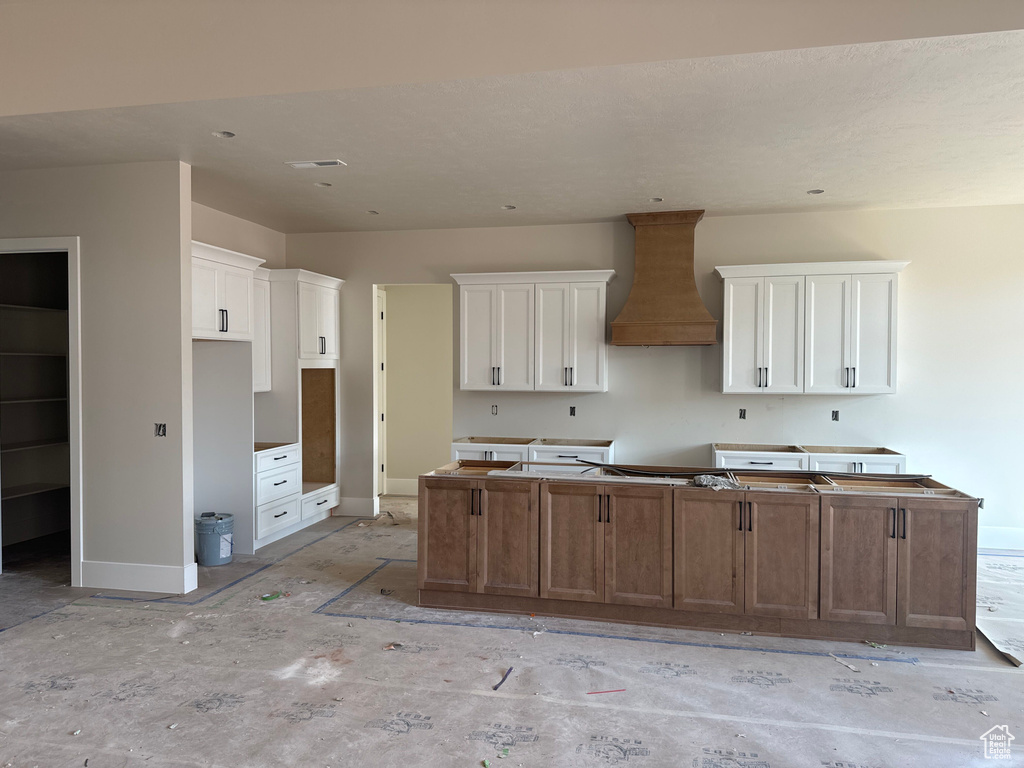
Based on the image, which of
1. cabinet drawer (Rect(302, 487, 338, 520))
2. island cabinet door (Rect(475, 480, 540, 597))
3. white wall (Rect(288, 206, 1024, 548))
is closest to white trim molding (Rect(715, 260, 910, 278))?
white wall (Rect(288, 206, 1024, 548))

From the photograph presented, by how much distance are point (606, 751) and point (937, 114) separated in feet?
11.8

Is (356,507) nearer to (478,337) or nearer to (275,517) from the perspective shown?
(275,517)

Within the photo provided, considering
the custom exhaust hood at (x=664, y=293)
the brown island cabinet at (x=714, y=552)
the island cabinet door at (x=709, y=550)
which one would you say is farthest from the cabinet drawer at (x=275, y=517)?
the island cabinet door at (x=709, y=550)

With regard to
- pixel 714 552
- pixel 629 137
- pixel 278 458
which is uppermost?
pixel 629 137

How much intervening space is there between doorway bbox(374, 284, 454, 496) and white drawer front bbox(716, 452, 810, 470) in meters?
3.33

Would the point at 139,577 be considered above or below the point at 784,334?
below

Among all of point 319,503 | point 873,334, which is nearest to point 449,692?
point 319,503

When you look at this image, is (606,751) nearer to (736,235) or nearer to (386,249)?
(736,235)

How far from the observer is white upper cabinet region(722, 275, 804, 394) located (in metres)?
5.70

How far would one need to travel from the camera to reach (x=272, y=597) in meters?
4.45

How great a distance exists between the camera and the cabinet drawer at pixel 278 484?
5613 millimetres

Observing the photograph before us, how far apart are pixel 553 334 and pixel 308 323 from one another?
235cm

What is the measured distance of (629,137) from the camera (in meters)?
3.91

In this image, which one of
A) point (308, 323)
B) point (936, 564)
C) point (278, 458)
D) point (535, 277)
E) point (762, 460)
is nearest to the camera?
point (936, 564)
